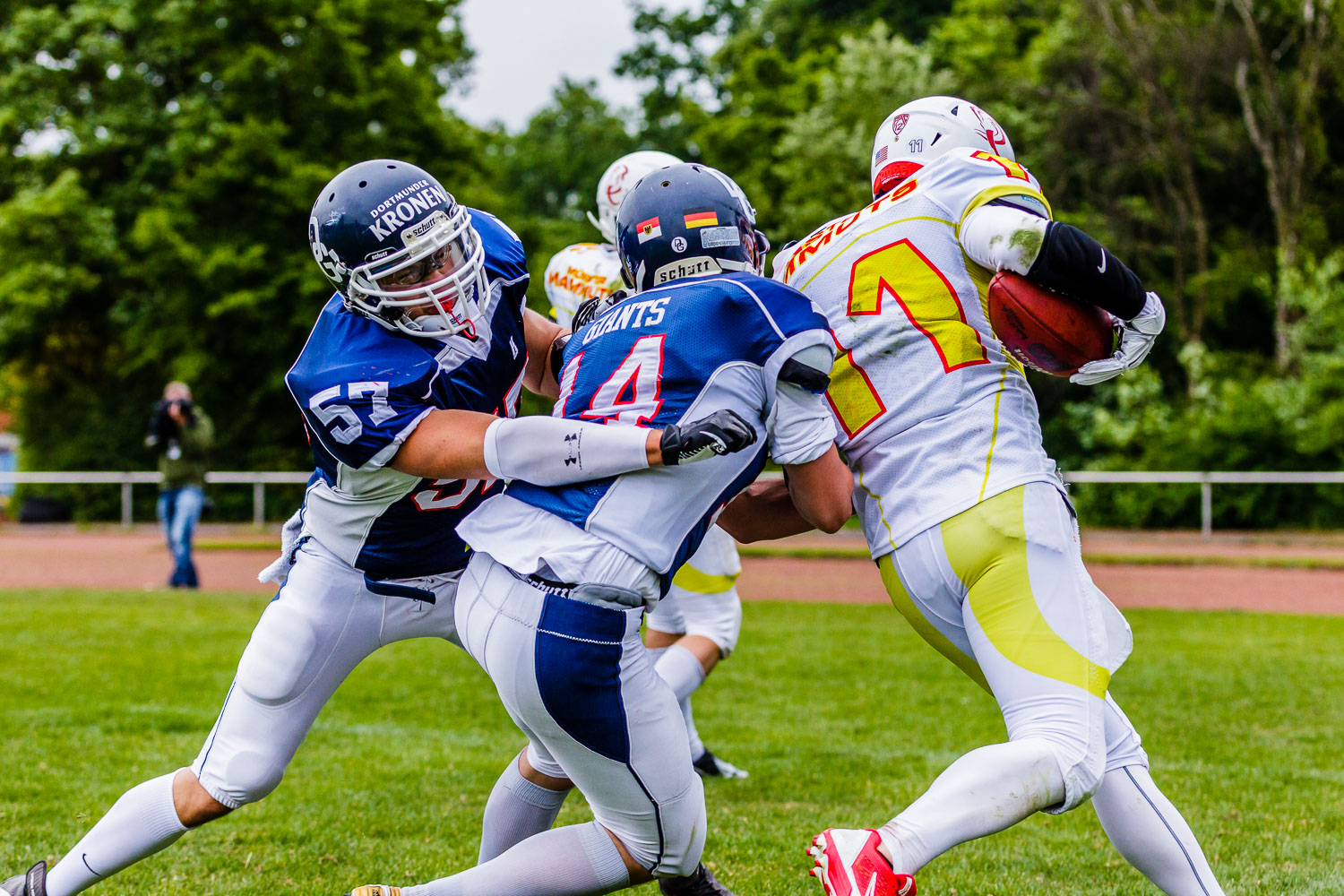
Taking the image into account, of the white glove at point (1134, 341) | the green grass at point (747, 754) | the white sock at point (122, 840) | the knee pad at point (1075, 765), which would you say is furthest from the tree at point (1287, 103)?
the white sock at point (122, 840)

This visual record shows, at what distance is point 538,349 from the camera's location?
3.63m

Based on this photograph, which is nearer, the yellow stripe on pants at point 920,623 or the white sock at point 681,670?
the yellow stripe on pants at point 920,623

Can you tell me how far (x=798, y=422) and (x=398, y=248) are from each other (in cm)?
104

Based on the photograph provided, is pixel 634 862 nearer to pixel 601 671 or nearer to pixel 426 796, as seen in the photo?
pixel 601 671

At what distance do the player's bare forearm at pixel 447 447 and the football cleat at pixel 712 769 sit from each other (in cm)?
305

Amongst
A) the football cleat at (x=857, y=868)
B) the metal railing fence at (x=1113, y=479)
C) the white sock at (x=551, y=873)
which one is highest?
the football cleat at (x=857, y=868)

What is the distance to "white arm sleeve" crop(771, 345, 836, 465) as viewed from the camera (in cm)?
271

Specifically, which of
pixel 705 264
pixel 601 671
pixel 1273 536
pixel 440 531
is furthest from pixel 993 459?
pixel 1273 536

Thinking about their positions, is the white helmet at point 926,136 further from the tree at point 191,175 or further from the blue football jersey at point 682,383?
the tree at point 191,175

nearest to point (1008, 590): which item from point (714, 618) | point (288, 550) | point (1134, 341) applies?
point (1134, 341)

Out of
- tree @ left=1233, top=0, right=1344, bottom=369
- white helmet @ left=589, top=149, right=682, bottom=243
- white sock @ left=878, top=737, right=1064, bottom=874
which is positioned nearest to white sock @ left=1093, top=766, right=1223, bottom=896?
white sock @ left=878, top=737, right=1064, bottom=874

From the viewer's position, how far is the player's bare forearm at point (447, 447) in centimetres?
280

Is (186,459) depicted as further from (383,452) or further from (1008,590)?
(1008,590)

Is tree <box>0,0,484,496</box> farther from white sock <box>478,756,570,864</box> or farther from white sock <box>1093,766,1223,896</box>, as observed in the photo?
white sock <box>1093,766,1223,896</box>
